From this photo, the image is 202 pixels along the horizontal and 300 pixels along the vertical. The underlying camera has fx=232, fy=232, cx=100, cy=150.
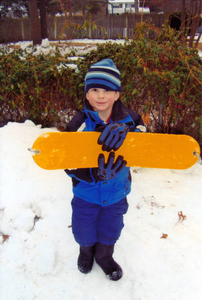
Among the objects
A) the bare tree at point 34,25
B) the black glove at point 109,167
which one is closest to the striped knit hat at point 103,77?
the black glove at point 109,167

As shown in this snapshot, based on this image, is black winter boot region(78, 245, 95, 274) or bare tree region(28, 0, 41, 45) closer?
black winter boot region(78, 245, 95, 274)

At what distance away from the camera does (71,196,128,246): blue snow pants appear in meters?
1.64

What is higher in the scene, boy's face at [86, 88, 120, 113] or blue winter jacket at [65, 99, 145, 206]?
boy's face at [86, 88, 120, 113]

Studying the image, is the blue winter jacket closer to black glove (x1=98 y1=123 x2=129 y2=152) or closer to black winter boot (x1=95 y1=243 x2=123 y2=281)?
black glove (x1=98 y1=123 x2=129 y2=152)

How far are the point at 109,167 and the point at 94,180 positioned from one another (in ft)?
0.55

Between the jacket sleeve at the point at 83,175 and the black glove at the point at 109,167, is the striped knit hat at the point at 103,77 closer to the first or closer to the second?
the black glove at the point at 109,167

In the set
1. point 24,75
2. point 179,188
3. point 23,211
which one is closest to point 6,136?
point 24,75

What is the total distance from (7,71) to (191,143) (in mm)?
2645

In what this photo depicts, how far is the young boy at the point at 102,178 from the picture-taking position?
4.65 feet

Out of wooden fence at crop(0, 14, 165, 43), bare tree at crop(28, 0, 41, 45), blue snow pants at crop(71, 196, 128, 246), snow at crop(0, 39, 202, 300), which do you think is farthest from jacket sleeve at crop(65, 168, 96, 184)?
wooden fence at crop(0, 14, 165, 43)

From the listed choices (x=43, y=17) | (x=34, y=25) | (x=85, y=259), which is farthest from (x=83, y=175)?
(x=43, y=17)

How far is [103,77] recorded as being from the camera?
4.62ft

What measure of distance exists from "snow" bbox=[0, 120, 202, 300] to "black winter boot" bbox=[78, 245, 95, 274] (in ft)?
0.16

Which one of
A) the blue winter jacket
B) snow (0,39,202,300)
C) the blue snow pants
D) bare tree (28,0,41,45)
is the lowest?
snow (0,39,202,300)
